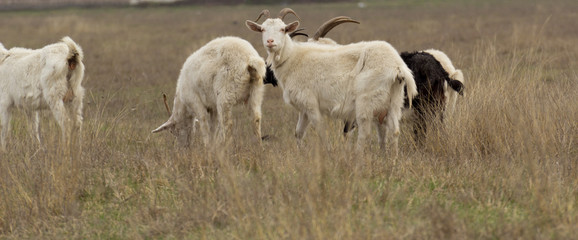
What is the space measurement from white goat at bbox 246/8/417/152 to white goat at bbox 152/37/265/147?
328 millimetres

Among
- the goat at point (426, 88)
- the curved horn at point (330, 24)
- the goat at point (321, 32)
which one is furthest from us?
the curved horn at point (330, 24)

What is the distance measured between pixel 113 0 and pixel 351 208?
5424 cm

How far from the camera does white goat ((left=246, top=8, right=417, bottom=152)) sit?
8.24 m

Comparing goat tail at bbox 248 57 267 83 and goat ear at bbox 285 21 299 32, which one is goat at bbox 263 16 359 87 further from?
goat tail at bbox 248 57 267 83

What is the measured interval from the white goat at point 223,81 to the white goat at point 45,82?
1.43 m

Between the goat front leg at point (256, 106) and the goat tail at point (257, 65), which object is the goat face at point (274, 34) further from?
the goat front leg at point (256, 106)

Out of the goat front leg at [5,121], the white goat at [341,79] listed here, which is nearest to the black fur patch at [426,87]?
the white goat at [341,79]

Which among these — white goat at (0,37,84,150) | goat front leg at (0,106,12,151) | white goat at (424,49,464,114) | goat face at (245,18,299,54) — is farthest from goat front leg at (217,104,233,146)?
goat front leg at (0,106,12,151)

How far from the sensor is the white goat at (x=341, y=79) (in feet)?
27.0

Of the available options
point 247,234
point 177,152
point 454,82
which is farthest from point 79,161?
point 454,82

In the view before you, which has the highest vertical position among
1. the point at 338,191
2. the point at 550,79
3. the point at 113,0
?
the point at 338,191

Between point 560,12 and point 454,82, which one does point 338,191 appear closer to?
point 454,82

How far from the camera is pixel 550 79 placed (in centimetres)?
1515

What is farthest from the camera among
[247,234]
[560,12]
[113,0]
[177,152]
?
[113,0]
